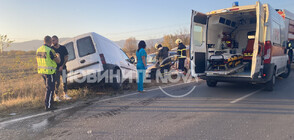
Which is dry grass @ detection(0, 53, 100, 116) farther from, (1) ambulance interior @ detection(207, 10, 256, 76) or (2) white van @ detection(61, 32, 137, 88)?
(1) ambulance interior @ detection(207, 10, 256, 76)

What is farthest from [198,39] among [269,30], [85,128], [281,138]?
[85,128]

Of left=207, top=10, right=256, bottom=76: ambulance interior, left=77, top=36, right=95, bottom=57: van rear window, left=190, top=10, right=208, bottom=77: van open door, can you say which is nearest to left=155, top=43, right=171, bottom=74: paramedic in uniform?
left=207, top=10, right=256, bottom=76: ambulance interior

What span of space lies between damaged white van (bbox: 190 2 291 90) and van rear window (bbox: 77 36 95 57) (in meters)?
3.32

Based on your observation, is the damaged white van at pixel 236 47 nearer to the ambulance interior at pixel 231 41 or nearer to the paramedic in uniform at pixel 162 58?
the ambulance interior at pixel 231 41

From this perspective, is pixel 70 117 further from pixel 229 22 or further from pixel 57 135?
pixel 229 22

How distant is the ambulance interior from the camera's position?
7160mm

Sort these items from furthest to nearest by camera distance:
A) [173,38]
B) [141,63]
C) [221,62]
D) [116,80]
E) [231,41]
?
[173,38]
[231,41]
[221,62]
[141,63]
[116,80]

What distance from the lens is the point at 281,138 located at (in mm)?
3154

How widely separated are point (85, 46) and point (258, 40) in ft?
16.4

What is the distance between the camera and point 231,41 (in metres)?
9.42

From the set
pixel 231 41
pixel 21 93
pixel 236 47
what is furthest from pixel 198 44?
pixel 21 93

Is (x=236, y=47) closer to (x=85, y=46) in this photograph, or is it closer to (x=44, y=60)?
(x=85, y=46)

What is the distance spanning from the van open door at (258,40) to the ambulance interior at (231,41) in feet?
2.53

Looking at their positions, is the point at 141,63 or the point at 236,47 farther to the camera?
the point at 236,47
